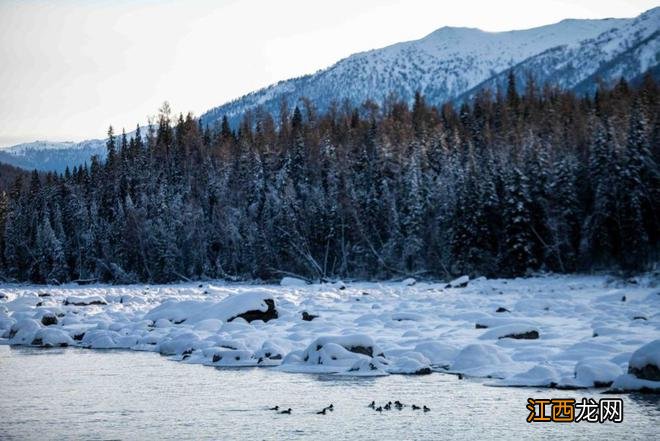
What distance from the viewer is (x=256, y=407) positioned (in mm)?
13953

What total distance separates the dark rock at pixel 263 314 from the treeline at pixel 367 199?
99.7 ft

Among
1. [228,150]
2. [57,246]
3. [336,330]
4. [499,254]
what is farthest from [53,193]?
[336,330]

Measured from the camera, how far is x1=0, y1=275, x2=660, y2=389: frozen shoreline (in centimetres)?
1717

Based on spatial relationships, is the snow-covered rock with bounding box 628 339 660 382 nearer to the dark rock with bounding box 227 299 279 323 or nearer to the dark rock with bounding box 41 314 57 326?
the dark rock with bounding box 227 299 279 323

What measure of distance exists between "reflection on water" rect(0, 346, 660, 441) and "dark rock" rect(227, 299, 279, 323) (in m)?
7.32

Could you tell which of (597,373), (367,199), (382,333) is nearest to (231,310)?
(382,333)

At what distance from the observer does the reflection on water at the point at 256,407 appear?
11969 mm

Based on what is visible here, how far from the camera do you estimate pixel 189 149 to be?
94.7 meters

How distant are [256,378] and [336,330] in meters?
6.92

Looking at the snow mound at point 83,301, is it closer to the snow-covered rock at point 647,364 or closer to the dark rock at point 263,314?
the dark rock at point 263,314

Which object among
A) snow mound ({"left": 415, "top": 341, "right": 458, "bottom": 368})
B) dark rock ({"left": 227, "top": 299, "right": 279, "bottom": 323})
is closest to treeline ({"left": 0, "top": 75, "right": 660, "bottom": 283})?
dark rock ({"left": 227, "top": 299, "right": 279, "bottom": 323})

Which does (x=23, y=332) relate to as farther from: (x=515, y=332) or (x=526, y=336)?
(x=526, y=336)

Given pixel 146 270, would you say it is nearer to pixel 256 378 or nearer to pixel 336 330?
pixel 336 330

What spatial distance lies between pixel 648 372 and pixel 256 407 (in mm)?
7801
